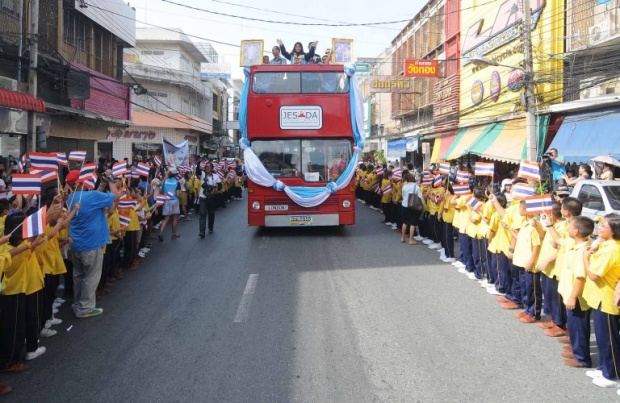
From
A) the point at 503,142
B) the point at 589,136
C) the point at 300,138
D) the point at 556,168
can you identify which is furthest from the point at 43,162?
the point at 503,142

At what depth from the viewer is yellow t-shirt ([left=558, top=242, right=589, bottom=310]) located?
4.46 m

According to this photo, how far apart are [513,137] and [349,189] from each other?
8.90 meters

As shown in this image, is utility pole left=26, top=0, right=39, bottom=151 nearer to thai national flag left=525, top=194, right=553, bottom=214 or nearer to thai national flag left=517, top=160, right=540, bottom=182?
thai national flag left=517, top=160, right=540, bottom=182

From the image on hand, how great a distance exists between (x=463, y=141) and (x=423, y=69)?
4759 mm

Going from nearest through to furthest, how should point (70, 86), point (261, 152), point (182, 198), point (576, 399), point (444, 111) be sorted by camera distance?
point (576, 399)
point (261, 152)
point (182, 198)
point (70, 86)
point (444, 111)

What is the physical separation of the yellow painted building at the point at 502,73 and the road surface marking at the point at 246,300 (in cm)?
1021

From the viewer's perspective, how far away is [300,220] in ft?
40.5

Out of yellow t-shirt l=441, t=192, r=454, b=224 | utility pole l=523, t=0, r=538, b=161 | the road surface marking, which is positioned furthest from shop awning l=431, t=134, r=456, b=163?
the road surface marking

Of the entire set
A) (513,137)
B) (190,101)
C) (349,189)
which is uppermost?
(190,101)

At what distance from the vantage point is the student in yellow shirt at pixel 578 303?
4.54 metres

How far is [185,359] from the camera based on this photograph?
15.7 ft

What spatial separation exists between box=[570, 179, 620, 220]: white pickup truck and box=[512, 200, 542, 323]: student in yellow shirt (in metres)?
4.10

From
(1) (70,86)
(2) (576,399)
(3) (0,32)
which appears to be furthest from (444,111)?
(2) (576,399)

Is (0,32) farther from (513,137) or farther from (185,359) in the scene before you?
(513,137)
